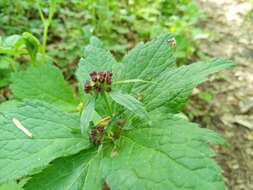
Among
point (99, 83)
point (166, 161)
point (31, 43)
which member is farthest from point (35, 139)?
point (31, 43)

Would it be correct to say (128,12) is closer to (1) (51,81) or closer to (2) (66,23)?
(2) (66,23)

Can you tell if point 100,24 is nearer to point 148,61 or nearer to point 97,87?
point 148,61

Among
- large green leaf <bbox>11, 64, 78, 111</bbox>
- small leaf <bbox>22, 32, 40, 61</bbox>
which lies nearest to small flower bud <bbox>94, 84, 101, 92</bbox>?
large green leaf <bbox>11, 64, 78, 111</bbox>

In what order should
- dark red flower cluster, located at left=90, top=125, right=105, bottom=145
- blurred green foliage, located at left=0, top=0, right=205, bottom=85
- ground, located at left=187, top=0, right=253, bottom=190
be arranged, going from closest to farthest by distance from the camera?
1. dark red flower cluster, located at left=90, top=125, right=105, bottom=145
2. ground, located at left=187, top=0, right=253, bottom=190
3. blurred green foliage, located at left=0, top=0, right=205, bottom=85

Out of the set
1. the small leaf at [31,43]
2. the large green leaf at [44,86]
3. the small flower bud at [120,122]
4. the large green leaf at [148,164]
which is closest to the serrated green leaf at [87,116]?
the large green leaf at [148,164]

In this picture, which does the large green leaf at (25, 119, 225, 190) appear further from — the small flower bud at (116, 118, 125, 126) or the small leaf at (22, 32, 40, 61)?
the small leaf at (22, 32, 40, 61)

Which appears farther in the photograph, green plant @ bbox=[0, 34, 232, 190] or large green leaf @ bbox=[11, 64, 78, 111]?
large green leaf @ bbox=[11, 64, 78, 111]

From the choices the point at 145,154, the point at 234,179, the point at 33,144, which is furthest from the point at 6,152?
the point at 234,179

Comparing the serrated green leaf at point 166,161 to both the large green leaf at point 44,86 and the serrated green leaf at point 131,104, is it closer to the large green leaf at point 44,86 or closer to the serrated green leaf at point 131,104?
the serrated green leaf at point 131,104
